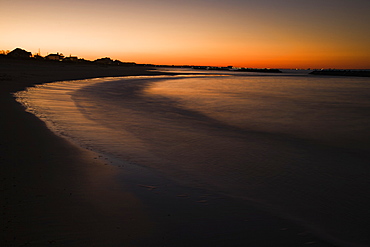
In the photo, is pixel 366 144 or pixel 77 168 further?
pixel 366 144

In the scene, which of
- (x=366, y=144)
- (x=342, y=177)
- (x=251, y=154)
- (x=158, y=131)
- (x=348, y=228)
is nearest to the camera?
(x=348, y=228)

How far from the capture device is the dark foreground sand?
11.6 ft

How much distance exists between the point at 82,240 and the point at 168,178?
259cm

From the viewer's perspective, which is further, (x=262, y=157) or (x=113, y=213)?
(x=262, y=157)

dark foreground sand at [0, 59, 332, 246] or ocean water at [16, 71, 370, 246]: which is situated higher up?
dark foreground sand at [0, 59, 332, 246]

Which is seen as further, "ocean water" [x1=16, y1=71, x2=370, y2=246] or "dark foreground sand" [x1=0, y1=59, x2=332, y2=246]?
"ocean water" [x1=16, y1=71, x2=370, y2=246]

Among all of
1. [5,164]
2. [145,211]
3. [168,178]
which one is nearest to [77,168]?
[5,164]

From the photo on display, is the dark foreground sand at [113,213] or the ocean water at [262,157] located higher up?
the dark foreground sand at [113,213]

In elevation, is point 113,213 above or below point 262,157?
above

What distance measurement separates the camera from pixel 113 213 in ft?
13.6

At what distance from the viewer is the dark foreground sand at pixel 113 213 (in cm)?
353

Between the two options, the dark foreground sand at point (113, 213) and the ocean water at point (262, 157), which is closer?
the dark foreground sand at point (113, 213)

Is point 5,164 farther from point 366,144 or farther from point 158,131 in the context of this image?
point 366,144

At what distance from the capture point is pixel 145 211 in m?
4.30
